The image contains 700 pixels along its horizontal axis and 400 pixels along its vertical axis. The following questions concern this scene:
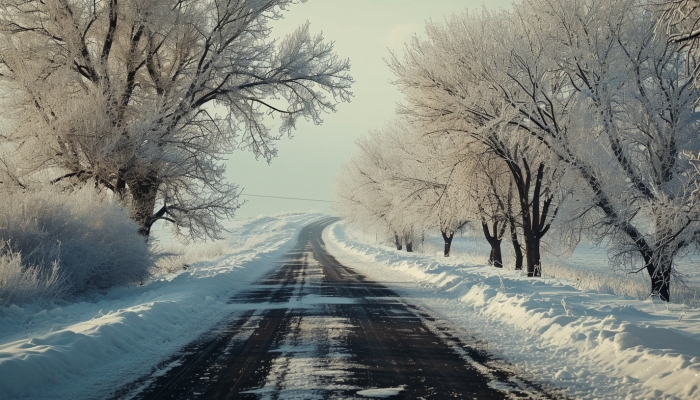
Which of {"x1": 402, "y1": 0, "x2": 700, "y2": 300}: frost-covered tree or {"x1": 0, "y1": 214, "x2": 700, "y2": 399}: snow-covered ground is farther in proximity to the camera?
{"x1": 402, "y1": 0, "x2": 700, "y2": 300}: frost-covered tree

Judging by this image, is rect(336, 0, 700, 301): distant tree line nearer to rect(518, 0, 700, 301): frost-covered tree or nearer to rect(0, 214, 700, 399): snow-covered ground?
rect(518, 0, 700, 301): frost-covered tree

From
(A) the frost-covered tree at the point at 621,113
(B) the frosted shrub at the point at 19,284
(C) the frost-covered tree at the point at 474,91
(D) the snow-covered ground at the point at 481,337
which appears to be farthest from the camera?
(C) the frost-covered tree at the point at 474,91

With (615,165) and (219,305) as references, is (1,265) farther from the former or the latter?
(615,165)

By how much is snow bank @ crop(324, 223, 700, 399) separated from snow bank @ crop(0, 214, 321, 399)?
4.67 m

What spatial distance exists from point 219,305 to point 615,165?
39.3ft

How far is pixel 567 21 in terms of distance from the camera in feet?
53.4

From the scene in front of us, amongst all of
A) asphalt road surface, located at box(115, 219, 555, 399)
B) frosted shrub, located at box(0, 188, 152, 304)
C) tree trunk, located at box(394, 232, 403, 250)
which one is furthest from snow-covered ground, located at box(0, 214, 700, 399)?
tree trunk, located at box(394, 232, 403, 250)

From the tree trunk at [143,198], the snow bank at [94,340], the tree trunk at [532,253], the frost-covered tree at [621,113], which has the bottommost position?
the snow bank at [94,340]

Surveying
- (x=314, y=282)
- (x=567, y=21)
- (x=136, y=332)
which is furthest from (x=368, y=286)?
(x=567, y=21)

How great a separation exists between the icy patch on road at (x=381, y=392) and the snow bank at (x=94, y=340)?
8.55ft

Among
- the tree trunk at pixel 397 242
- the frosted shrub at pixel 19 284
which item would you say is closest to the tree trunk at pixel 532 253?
the frosted shrub at pixel 19 284

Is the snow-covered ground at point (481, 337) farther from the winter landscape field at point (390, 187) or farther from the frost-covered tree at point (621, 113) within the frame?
the frost-covered tree at point (621, 113)

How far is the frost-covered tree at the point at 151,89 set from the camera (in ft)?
52.1

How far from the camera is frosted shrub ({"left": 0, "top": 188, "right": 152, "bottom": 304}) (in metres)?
11.6
